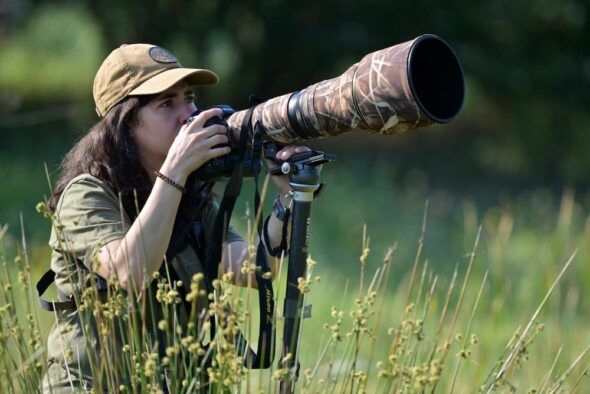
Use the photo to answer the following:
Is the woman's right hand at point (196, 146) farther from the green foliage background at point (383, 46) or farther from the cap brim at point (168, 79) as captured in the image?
the green foliage background at point (383, 46)

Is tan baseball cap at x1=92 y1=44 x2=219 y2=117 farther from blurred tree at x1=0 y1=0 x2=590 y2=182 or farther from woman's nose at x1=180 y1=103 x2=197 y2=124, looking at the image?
blurred tree at x1=0 y1=0 x2=590 y2=182

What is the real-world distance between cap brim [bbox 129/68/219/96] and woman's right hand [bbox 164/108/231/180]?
117mm

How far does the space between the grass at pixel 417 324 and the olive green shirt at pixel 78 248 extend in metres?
0.09

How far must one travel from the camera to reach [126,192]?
2.57 metres

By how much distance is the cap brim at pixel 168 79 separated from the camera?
2.55m

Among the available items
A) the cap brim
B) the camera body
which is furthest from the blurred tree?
the camera body

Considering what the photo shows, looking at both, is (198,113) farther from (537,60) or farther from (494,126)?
(494,126)

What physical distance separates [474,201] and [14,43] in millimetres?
9220

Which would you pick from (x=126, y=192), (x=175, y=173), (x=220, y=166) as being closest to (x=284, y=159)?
(x=220, y=166)

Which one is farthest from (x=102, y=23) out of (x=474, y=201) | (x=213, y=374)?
(x=213, y=374)

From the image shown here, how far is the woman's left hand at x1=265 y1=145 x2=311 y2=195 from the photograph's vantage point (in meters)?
2.49

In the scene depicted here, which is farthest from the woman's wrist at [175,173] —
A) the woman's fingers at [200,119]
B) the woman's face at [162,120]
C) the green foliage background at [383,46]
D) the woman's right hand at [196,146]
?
the green foliage background at [383,46]

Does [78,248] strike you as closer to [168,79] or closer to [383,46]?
[168,79]

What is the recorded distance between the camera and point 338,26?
398 inches
